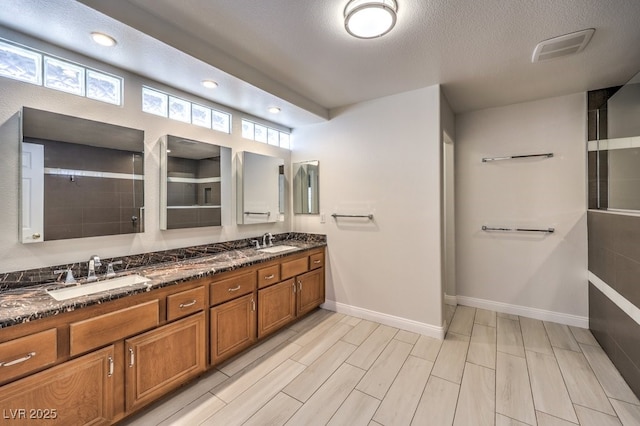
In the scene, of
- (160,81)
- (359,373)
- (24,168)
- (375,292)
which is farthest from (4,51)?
(375,292)

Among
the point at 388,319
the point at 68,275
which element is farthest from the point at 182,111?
the point at 388,319

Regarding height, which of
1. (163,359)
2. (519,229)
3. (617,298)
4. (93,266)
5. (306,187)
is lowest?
(163,359)

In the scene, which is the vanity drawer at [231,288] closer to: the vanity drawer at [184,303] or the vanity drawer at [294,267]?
the vanity drawer at [184,303]

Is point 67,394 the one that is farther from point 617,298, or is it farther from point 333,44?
point 617,298

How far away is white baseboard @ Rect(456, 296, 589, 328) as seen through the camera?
2.93m

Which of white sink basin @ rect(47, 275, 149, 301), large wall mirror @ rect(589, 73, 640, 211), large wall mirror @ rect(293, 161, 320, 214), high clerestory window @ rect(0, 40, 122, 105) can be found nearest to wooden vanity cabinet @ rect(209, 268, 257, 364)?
white sink basin @ rect(47, 275, 149, 301)

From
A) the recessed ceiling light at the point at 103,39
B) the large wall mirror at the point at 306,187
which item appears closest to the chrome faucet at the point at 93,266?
the recessed ceiling light at the point at 103,39

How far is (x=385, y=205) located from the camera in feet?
9.89

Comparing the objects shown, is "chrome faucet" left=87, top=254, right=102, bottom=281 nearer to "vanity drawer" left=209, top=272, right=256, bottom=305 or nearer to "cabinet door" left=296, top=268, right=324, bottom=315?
"vanity drawer" left=209, top=272, right=256, bottom=305

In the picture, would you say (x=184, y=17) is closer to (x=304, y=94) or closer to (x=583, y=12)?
(x=304, y=94)

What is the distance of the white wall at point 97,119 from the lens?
1.63 metres

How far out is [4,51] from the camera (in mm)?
1625

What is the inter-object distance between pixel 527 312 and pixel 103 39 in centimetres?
464

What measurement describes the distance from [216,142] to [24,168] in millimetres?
1444
